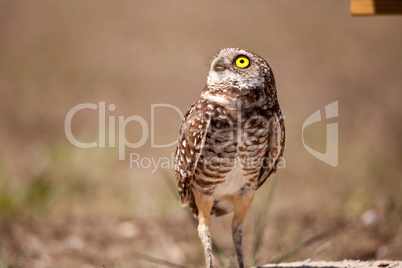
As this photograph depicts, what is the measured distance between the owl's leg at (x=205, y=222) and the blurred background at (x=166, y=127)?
1.41 feet

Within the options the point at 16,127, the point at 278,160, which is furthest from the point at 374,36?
the point at 278,160

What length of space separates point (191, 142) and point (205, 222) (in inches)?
24.1

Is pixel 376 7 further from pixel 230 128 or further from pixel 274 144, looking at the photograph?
pixel 230 128

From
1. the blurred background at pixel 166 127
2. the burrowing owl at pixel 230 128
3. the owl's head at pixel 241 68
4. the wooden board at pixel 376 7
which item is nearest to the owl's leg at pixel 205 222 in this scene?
the burrowing owl at pixel 230 128

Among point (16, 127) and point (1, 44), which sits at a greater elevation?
point (1, 44)

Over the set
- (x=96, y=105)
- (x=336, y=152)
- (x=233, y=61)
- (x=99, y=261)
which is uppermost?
(x=233, y=61)

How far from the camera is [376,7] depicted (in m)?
4.14

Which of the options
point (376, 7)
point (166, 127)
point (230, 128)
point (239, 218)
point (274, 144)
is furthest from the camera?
point (166, 127)

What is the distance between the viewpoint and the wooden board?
4.12m

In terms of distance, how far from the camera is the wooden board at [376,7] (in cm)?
412

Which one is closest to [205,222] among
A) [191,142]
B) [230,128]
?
[191,142]

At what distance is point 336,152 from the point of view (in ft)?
27.6

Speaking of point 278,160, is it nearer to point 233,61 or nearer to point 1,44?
point 233,61

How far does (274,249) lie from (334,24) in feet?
31.2
